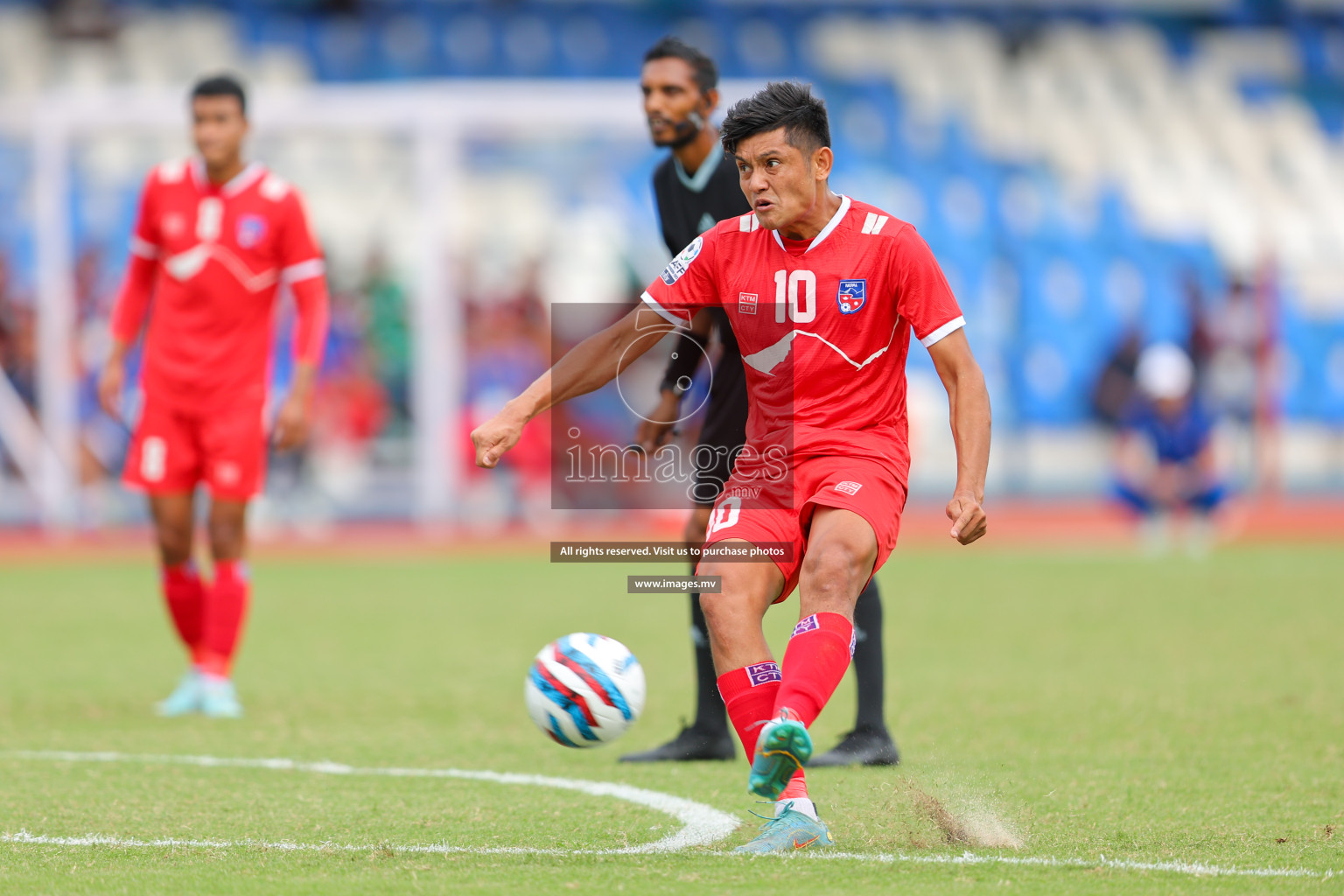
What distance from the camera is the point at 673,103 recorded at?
615cm

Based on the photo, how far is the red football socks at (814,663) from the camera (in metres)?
4.36

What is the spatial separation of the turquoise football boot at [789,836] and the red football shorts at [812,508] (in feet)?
2.15

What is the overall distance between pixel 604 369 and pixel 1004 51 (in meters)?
20.8

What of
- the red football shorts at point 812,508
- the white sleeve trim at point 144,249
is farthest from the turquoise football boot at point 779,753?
the white sleeve trim at point 144,249

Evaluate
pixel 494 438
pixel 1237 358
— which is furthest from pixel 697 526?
pixel 1237 358

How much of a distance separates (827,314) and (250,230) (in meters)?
3.72

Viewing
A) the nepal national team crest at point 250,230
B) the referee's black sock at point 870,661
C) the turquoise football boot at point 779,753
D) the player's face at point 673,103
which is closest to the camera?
the turquoise football boot at point 779,753

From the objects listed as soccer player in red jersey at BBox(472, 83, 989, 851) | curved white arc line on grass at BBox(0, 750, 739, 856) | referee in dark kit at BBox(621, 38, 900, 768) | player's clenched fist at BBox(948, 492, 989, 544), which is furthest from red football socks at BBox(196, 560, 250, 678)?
player's clenched fist at BBox(948, 492, 989, 544)

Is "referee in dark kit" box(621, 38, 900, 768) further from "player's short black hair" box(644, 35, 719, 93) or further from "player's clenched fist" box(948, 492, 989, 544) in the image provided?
"player's clenched fist" box(948, 492, 989, 544)

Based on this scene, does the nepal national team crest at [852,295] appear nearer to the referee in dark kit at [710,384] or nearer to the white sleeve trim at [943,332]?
the white sleeve trim at [943,332]

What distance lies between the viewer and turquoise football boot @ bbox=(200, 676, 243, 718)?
7301 millimetres

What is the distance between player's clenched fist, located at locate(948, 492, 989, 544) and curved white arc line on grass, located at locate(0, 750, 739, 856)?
3.56 feet

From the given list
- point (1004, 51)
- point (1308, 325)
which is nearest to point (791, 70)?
point (1004, 51)

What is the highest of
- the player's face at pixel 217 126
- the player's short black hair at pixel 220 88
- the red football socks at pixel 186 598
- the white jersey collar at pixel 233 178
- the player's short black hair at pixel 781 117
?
the player's short black hair at pixel 220 88
